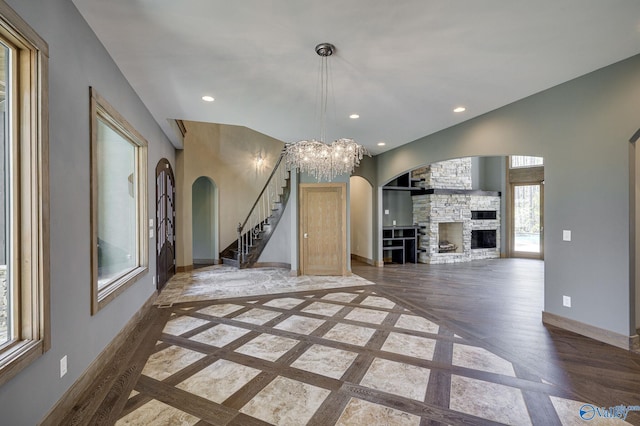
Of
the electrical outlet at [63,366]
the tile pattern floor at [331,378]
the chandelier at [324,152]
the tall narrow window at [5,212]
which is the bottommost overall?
the tile pattern floor at [331,378]

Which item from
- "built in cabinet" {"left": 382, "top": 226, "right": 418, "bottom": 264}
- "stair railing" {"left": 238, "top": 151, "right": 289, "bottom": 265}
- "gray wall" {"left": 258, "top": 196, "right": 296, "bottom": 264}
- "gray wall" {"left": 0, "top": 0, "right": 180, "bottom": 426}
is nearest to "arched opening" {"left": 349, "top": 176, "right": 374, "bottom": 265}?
"built in cabinet" {"left": 382, "top": 226, "right": 418, "bottom": 264}

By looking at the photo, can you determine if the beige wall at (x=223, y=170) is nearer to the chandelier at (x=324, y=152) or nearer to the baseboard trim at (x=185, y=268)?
the baseboard trim at (x=185, y=268)

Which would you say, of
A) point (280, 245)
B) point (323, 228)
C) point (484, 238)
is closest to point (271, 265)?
point (280, 245)

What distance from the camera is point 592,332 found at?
10.7ft

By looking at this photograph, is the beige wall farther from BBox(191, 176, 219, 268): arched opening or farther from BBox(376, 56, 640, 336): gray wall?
BBox(376, 56, 640, 336): gray wall

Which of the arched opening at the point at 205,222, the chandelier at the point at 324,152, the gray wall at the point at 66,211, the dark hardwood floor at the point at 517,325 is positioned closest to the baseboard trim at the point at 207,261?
the arched opening at the point at 205,222

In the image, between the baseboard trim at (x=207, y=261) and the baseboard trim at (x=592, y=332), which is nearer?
the baseboard trim at (x=592, y=332)

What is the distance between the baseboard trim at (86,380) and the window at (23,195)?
520 millimetres

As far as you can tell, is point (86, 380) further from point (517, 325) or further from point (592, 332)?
point (592, 332)

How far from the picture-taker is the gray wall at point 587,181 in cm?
304

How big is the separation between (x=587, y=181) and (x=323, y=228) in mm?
4619

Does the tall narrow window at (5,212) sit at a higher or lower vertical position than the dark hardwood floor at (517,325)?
higher

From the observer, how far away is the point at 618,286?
10.1 feet

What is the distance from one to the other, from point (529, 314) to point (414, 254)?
14.2 feet
